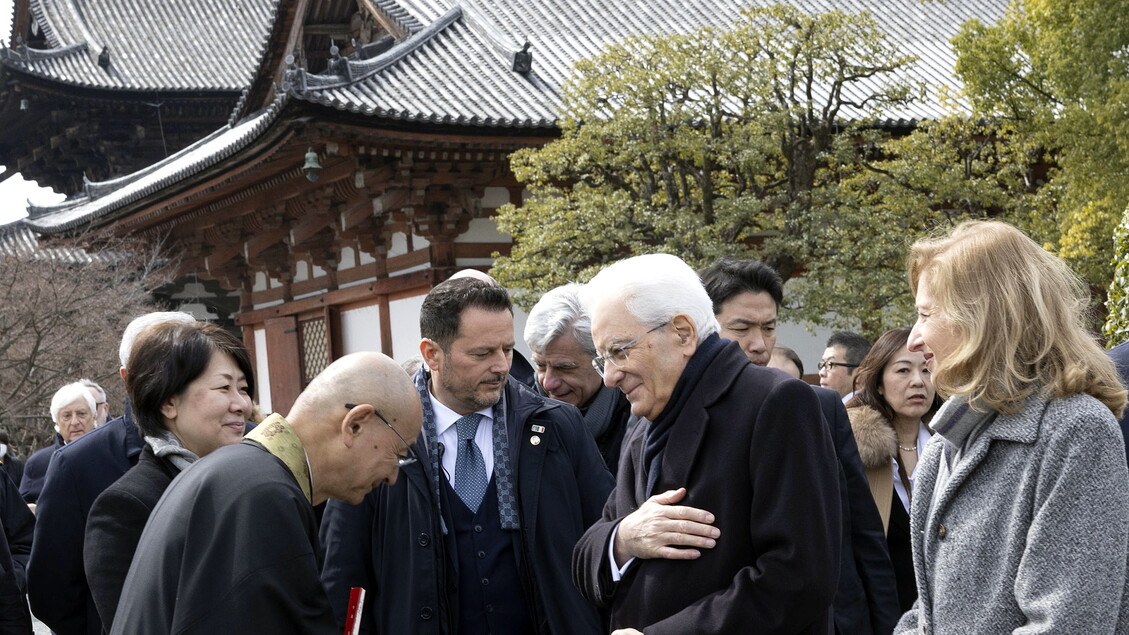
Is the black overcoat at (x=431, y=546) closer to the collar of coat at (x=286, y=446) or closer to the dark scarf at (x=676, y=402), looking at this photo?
the dark scarf at (x=676, y=402)

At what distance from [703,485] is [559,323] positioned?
1.62 metres

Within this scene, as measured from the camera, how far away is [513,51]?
43.3ft

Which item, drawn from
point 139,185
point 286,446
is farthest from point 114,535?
point 139,185

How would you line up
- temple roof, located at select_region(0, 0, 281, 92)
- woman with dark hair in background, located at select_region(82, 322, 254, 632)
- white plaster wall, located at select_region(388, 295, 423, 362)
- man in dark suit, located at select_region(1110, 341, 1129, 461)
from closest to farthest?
man in dark suit, located at select_region(1110, 341, 1129, 461) → woman with dark hair in background, located at select_region(82, 322, 254, 632) → white plaster wall, located at select_region(388, 295, 423, 362) → temple roof, located at select_region(0, 0, 281, 92)

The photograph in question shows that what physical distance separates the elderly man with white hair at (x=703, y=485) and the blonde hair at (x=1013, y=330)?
36 cm

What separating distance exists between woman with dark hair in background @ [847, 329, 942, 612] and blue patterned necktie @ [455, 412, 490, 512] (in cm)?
132

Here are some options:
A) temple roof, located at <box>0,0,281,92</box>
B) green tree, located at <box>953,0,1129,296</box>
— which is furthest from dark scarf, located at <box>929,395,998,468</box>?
temple roof, located at <box>0,0,281,92</box>

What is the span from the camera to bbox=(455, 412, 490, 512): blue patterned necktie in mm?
3154

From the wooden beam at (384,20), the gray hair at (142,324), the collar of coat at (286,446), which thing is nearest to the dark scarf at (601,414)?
the gray hair at (142,324)

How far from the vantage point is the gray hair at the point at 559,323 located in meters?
3.88

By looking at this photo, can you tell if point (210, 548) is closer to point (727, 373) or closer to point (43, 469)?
point (727, 373)

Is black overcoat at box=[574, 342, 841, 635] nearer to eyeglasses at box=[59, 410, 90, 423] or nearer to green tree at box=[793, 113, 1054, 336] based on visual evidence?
eyeglasses at box=[59, 410, 90, 423]

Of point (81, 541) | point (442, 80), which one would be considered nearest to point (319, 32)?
point (442, 80)

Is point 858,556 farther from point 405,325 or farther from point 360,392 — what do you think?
point 405,325
